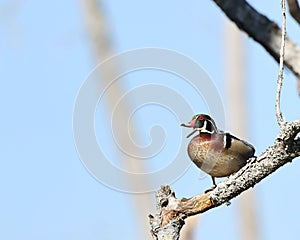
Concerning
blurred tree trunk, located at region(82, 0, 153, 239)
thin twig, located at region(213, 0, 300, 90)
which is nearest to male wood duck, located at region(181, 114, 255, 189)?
thin twig, located at region(213, 0, 300, 90)

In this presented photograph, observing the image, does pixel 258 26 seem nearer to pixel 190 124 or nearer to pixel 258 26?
pixel 258 26

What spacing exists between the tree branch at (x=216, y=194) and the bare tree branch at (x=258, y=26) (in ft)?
3.95

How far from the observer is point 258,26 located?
346 centimetres

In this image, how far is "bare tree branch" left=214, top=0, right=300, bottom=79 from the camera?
345 centimetres

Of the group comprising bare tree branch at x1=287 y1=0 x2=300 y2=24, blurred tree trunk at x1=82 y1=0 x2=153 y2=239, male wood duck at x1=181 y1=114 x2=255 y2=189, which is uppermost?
blurred tree trunk at x1=82 y1=0 x2=153 y2=239

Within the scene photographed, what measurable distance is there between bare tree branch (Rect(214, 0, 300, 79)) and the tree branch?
1.20 m

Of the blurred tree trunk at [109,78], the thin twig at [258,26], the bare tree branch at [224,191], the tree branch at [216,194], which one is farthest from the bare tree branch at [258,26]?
the blurred tree trunk at [109,78]

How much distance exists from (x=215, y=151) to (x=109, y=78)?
4.81m

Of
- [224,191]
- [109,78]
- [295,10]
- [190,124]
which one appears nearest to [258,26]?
[295,10]

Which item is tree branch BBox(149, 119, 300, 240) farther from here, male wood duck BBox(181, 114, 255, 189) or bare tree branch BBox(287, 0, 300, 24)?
bare tree branch BBox(287, 0, 300, 24)

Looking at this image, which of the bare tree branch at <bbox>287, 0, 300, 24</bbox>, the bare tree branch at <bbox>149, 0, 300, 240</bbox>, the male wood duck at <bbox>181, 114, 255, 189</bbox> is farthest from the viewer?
the bare tree branch at <bbox>287, 0, 300, 24</bbox>

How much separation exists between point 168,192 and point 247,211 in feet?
19.2

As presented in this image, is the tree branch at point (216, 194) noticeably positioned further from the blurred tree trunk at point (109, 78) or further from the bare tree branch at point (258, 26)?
the blurred tree trunk at point (109, 78)

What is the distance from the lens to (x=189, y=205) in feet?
7.95
